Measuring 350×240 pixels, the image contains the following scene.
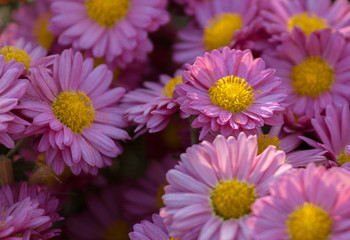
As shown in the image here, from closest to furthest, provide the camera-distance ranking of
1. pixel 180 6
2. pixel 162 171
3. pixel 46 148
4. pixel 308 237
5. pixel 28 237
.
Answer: pixel 308 237
pixel 28 237
pixel 46 148
pixel 162 171
pixel 180 6

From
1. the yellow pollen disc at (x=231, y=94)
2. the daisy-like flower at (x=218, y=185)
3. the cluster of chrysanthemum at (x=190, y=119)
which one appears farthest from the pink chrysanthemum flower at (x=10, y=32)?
the daisy-like flower at (x=218, y=185)

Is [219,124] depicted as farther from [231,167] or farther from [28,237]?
[28,237]

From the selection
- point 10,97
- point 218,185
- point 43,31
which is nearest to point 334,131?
point 218,185

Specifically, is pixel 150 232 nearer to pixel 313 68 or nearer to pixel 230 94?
pixel 230 94

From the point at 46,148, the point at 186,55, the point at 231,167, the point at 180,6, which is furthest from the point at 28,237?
the point at 180,6

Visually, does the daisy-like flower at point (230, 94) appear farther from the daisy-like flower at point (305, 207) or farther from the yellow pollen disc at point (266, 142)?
the daisy-like flower at point (305, 207)

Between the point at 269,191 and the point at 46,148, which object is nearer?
the point at 269,191
